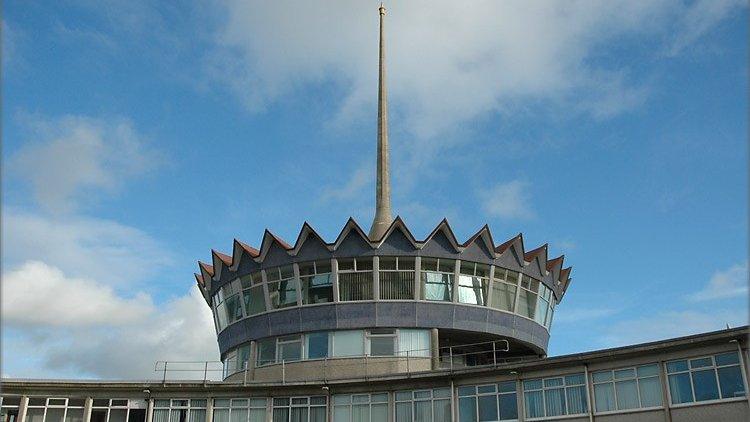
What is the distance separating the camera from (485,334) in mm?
45438

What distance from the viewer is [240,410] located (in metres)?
42.7

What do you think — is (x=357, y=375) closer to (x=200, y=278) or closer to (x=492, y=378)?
(x=492, y=378)

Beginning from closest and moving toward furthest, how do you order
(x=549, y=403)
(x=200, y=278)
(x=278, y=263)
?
(x=549, y=403)
(x=278, y=263)
(x=200, y=278)

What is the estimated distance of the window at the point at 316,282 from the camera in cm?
4544

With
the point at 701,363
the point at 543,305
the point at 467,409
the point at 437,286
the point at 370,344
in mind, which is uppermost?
the point at 543,305

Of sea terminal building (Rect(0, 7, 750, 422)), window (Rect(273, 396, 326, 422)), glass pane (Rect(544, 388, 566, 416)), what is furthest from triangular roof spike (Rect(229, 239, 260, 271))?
glass pane (Rect(544, 388, 566, 416))

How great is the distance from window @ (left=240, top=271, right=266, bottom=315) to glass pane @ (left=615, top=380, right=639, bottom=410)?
829 inches

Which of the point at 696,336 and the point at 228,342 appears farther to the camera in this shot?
the point at 228,342

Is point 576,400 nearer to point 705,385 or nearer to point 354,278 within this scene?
point 705,385

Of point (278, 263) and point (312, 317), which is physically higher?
point (278, 263)

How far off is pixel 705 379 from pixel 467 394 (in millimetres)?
11561

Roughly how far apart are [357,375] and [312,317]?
14.3 ft

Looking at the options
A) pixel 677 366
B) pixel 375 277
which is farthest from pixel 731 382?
pixel 375 277

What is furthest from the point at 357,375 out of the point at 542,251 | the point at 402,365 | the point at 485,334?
the point at 542,251
